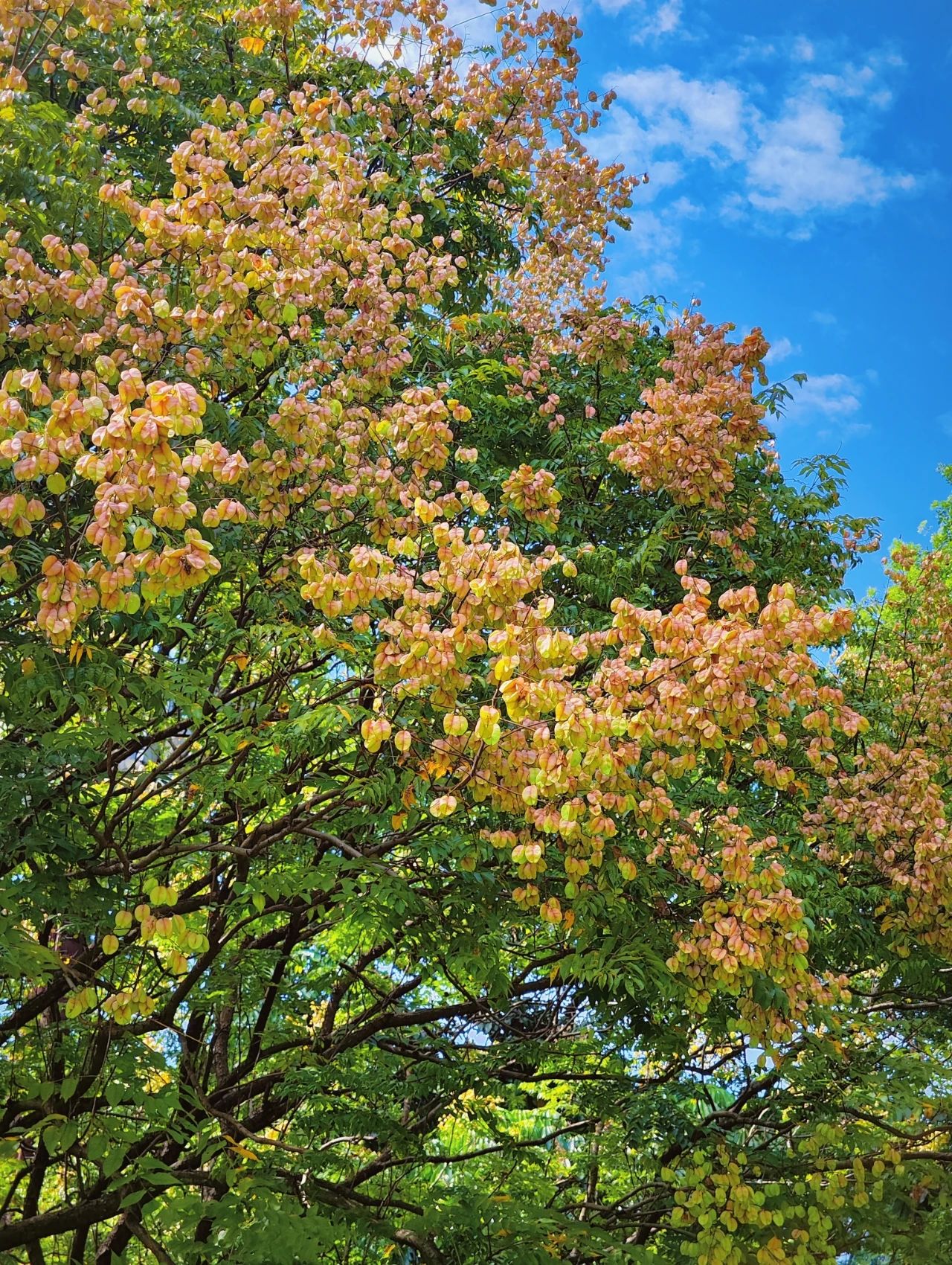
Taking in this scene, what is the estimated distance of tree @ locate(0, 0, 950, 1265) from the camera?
156 inches

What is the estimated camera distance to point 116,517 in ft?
9.75

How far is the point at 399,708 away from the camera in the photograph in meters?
4.39

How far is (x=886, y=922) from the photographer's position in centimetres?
630

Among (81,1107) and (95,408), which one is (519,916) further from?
(95,408)

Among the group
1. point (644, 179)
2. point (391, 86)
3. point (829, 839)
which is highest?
point (644, 179)

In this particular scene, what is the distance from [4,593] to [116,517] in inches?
72.5

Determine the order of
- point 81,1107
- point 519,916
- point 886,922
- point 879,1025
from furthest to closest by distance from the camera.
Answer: point 879,1025
point 886,922
point 519,916
point 81,1107

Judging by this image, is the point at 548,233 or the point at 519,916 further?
the point at 548,233

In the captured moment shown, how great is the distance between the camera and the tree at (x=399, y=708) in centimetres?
396

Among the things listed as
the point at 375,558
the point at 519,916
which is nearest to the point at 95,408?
the point at 375,558

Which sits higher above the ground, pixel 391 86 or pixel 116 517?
pixel 391 86

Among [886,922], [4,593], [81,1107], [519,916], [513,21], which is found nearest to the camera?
[4,593]

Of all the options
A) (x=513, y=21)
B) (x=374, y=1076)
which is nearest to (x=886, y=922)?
(x=374, y=1076)

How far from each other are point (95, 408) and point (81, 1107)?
154 inches
